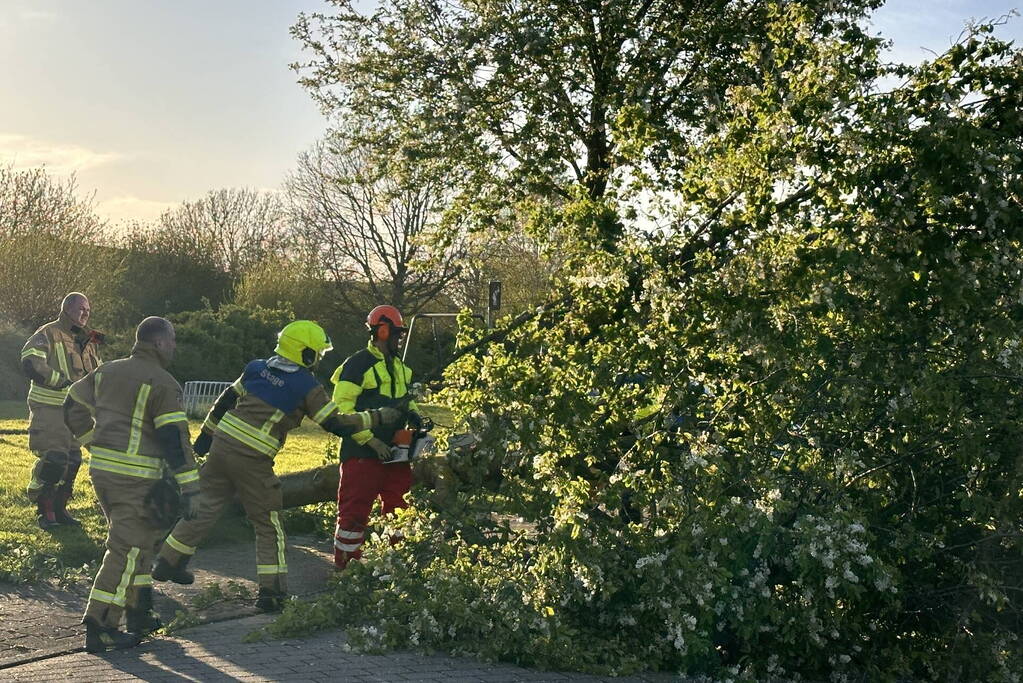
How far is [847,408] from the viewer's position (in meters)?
6.43

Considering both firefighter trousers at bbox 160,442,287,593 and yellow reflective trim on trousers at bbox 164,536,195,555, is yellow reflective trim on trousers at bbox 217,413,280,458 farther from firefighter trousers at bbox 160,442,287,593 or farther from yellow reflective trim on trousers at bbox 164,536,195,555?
yellow reflective trim on trousers at bbox 164,536,195,555

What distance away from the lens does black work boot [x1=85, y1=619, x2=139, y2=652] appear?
6.19 meters

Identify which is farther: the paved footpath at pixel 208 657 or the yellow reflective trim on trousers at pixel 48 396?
the yellow reflective trim on trousers at pixel 48 396

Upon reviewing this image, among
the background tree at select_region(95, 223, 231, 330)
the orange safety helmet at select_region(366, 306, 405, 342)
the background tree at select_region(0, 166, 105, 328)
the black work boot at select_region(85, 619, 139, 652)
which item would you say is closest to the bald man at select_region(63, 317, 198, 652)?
the black work boot at select_region(85, 619, 139, 652)

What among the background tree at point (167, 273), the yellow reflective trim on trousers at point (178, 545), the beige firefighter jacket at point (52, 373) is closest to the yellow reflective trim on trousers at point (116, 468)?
the yellow reflective trim on trousers at point (178, 545)

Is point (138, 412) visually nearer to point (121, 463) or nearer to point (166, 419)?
point (166, 419)

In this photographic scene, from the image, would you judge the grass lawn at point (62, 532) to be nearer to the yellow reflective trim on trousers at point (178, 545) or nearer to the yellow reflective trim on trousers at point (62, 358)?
the yellow reflective trim on trousers at point (178, 545)

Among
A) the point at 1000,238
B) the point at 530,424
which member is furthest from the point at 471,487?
the point at 1000,238

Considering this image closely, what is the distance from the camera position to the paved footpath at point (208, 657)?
18.6 ft

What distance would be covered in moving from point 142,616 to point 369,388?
257cm

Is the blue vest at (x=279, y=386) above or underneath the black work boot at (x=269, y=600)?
above

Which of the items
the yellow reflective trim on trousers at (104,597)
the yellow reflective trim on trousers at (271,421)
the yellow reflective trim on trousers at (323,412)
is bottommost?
the yellow reflective trim on trousers at (104,597)

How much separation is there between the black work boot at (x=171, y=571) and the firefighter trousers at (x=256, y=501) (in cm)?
28

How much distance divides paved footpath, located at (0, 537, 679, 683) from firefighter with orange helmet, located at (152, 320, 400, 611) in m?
0.42
